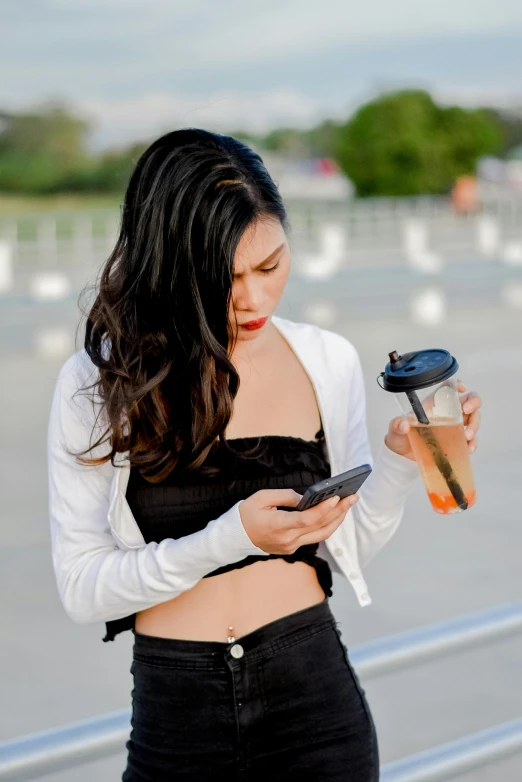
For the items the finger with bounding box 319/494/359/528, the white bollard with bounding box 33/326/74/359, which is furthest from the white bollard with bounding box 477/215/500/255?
the finger with bounding box 319/494/359/528

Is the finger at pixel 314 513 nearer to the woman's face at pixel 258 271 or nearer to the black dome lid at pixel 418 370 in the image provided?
the black dome lid at pixel 418 370

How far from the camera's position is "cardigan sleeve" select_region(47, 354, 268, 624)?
1333 millimetres

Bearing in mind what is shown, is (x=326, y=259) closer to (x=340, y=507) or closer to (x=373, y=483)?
(x=373, y=483)

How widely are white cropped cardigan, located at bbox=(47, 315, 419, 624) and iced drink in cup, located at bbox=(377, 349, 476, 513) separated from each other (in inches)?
3.7

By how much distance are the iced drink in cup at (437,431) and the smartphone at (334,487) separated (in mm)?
116

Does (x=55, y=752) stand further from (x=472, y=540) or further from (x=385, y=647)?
(x=472, y=540)

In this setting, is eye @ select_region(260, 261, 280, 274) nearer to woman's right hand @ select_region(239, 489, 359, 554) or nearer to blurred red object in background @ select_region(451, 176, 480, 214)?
woman's right hand @ select_region(239, 489, 359, 554)

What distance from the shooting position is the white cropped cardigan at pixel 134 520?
1349mm

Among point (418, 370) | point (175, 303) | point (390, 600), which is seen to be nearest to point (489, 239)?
point (390, 600)

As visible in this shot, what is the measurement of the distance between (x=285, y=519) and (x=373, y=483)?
0.30 metres

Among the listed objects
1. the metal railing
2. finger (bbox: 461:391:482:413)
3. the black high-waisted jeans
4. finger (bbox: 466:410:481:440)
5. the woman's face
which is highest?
the woman's face

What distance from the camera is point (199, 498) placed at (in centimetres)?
147

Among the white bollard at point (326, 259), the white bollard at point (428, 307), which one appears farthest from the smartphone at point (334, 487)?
the white bollard at point (326, 259)

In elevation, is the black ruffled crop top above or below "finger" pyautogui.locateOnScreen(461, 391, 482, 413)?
below
